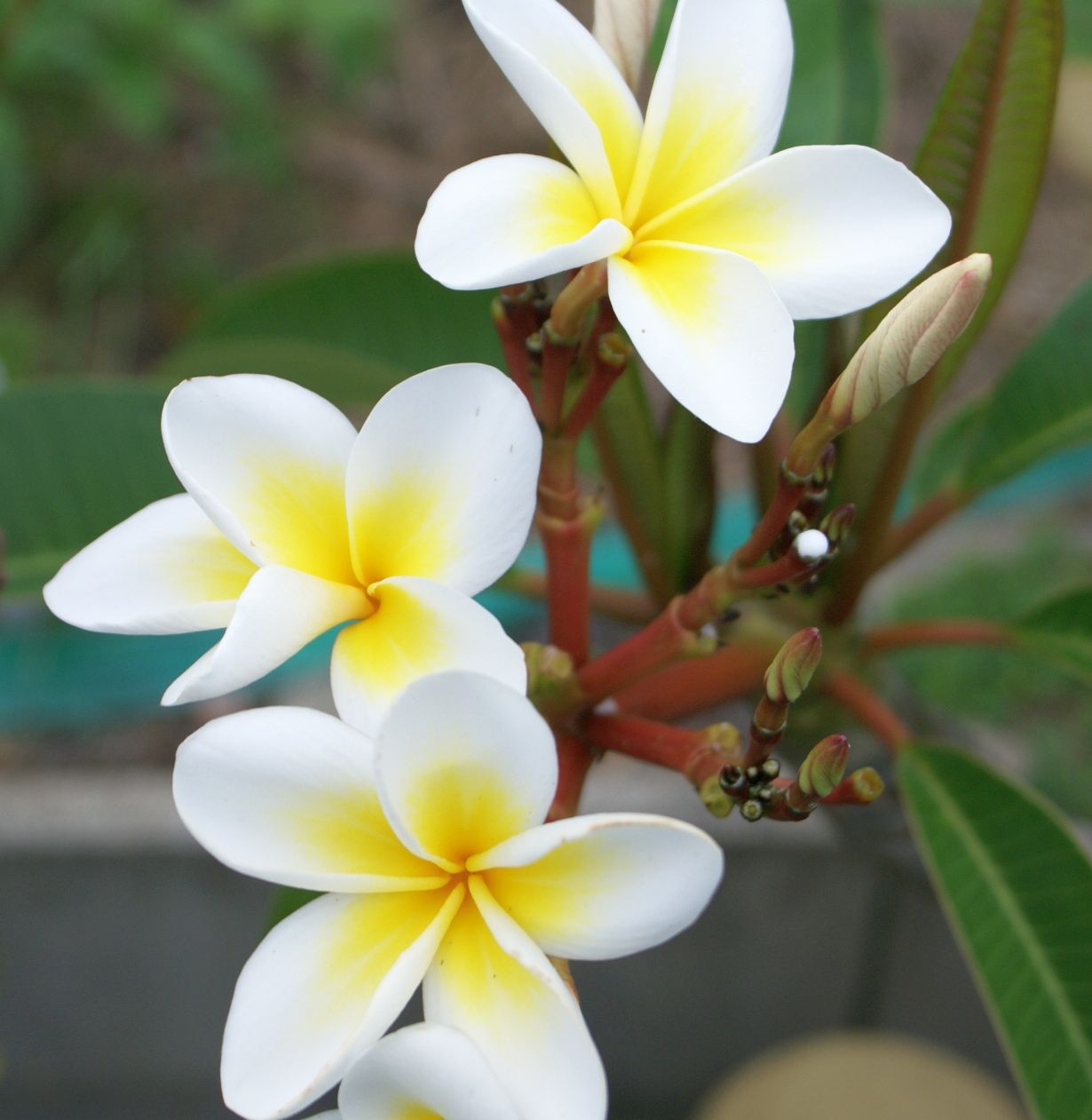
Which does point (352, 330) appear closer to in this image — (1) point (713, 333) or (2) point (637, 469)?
(2) point (637, 469)

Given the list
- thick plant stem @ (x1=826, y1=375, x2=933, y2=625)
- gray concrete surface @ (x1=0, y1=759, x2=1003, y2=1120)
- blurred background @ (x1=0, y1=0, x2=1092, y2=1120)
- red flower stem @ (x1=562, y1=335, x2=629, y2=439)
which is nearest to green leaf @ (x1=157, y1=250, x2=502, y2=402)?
blurred background @ (x1=0, y1=0, x2=1092, y2=1120)

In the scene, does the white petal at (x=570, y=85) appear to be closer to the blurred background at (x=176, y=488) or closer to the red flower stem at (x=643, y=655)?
the red flower stem at (x=643, y=655)

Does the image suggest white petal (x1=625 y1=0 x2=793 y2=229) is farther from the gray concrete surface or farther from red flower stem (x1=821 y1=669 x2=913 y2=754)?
the gray concrete surface

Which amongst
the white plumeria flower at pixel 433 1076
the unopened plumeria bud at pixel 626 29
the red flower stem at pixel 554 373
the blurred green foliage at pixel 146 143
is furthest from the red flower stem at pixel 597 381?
the blurred green foliage at pixel 146 143

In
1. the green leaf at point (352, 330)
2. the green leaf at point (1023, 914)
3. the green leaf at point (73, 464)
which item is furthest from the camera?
the green leaf at point (352, 330)

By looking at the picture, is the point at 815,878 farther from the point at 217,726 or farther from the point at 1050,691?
the point at 217,726

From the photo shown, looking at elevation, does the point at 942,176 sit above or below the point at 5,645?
above

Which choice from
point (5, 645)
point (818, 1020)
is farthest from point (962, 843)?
point (5, 645)
